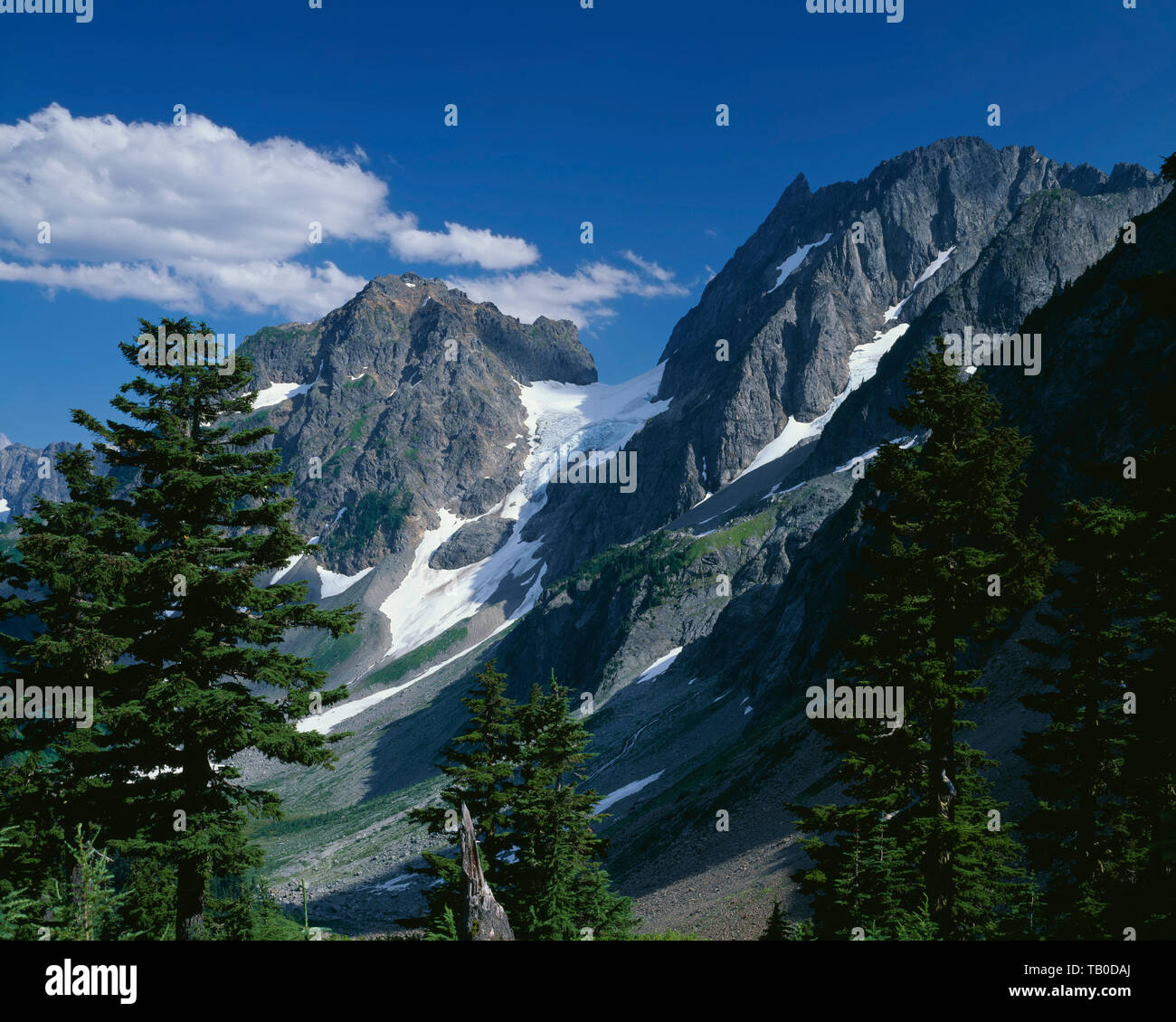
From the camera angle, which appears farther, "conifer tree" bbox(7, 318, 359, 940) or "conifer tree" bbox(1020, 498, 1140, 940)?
"conifer tree" bbox(1020, 498, 1140, 940)

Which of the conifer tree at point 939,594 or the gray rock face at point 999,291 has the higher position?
the gray rock face at point 999,291

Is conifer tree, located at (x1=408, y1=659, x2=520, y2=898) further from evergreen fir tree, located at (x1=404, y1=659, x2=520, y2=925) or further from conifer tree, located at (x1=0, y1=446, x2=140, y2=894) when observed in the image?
conifer tree, located at (x1=0, y1=446, x2=140, y2=894)

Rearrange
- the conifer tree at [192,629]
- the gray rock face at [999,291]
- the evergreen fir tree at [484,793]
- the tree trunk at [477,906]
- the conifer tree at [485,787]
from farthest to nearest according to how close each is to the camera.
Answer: the gray rock face at [999,291], the conifer tree at [485,787], the evergreen fir tree at [484,793], the conifer tree at [192,629], the tree trunk at [477,906]

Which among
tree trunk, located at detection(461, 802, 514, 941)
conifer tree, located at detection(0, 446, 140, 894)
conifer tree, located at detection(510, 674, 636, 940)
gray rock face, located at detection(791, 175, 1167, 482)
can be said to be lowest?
conifer tree, located at detection(510, 674, 636, 940)

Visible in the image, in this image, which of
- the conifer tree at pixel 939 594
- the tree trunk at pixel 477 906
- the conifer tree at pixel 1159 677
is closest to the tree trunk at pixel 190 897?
the tree trunk at pixel 477 906

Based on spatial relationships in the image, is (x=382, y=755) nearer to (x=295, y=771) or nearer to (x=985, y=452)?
(x=295, y=771)

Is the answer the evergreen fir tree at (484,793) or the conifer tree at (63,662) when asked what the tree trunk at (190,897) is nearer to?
the conifer tree at (63,662)

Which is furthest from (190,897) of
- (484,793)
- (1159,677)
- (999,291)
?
(999,291)

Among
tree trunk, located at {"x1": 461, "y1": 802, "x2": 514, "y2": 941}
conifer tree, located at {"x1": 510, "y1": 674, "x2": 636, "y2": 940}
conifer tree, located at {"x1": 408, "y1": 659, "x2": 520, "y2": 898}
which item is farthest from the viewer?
conifer tree, located at {"x1": 408, "y1": 659, "x2": 520, "y2": 898}

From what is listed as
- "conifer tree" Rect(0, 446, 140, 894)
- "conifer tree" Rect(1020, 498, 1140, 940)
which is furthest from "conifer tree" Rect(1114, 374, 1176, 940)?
"conifer tree" Rect(0, 446, 140, 894)

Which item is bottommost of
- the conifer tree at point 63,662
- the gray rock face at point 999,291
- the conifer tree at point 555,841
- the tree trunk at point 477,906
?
the conifer tree at point 555,841

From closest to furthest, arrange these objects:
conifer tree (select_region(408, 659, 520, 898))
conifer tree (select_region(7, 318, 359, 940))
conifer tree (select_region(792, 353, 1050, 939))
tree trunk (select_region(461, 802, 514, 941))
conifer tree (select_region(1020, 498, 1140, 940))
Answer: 1. tree trunk (select_region(461, 802, 514, 941))
2. conifer tree (select_region(7, 318, 359, 940))
3. conifer tree (select_region(792, 353, 1050, 939))
4. conifer tree (select_region(1020, 498, 1140, 940))
5. conifer tree (select_region(408, 659, 520, 898))
